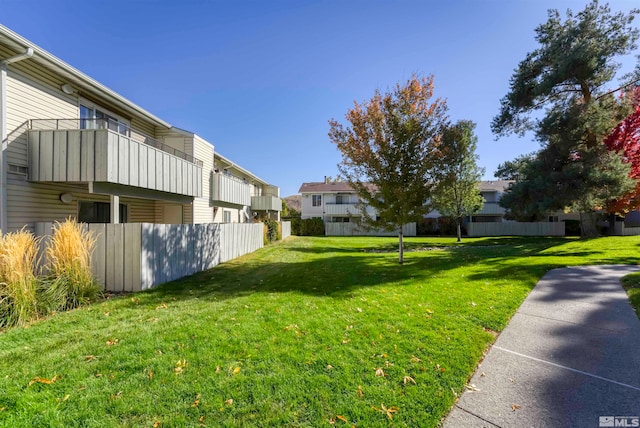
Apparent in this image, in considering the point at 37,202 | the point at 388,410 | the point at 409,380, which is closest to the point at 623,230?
the point at 409,380

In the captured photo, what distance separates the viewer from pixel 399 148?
393 inches

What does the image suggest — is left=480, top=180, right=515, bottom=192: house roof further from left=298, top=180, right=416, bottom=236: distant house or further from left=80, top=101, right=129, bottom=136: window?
left=80, top=101, right=129, bottom=136: window

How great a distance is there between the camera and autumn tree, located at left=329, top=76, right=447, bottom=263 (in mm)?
9984

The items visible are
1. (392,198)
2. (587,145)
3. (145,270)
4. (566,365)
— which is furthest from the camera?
(587,145)

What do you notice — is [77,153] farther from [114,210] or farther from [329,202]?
[329,202]

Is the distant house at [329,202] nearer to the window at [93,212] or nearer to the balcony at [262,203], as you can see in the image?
the balcony at [262,203]

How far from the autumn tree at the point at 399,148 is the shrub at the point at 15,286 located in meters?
8.94

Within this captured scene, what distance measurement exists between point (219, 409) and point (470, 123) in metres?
27.3

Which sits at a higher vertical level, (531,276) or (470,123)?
(470,123)

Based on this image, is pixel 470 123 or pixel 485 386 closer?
pixel 485 386

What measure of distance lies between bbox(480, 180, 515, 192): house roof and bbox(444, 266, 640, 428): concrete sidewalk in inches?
1426

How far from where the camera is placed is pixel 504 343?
4.28 m

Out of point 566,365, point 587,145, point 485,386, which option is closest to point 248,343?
point 485,386

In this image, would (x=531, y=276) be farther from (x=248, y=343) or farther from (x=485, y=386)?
(x=248, y=343)
